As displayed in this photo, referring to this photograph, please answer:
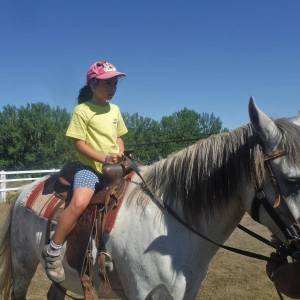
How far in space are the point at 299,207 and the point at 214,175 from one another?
0.59 m

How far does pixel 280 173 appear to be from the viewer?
235cm

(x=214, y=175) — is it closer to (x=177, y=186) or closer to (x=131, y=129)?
(x=177, y=186)

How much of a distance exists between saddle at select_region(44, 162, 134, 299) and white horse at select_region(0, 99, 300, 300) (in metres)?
0.06

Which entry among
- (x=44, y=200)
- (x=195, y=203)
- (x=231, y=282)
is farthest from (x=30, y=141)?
(x=195, y=203)

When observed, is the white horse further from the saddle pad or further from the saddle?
the saddle pad

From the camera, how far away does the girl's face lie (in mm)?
3361

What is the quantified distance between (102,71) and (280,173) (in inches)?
69.4

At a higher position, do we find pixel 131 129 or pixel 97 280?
pixel 97 280

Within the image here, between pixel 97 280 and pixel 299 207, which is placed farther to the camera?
pixel 97 280

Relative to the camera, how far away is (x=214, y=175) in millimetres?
2654

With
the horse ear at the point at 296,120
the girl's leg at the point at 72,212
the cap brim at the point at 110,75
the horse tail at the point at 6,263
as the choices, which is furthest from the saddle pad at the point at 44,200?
the horse ear at the point at 296,120

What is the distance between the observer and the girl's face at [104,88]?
3.36 m

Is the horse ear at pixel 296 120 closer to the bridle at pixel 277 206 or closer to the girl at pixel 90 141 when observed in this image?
the bridle at pixel 277 206

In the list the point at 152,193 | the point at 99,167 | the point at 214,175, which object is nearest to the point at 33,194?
the point at 99,167
